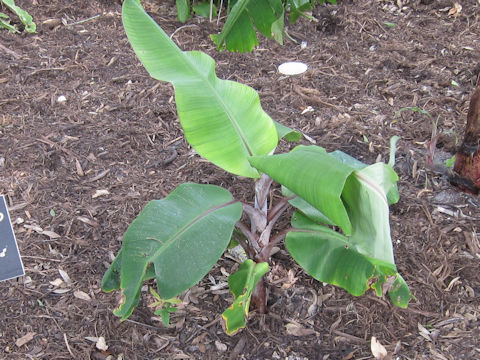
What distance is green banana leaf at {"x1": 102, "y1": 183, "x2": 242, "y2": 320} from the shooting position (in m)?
1.20

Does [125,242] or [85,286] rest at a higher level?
[125,242]

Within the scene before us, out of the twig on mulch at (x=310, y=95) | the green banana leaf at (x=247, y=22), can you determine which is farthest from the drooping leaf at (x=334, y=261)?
the twig on mulch at (x=310, y=95)

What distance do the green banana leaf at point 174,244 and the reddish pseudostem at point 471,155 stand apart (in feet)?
3.74

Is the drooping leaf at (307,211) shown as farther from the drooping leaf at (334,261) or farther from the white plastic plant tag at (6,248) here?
the white plastic plant tag at (6,248)

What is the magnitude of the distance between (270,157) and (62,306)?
1.04 metres

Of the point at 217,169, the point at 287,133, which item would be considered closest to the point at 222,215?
the point at 287,133

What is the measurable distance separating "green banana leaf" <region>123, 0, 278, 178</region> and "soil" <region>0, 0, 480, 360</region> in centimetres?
62

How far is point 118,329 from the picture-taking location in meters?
1.60

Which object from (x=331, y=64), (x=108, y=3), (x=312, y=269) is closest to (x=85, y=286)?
(x=312, y=269)

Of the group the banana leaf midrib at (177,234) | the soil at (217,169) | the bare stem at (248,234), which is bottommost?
the soil at (217,169)

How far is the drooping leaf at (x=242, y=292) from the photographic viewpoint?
1.22 meters

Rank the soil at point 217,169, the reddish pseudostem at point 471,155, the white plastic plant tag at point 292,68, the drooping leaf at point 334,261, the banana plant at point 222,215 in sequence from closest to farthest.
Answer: the banana plant at point 222,215
the drooping leaf at point 334,261
the soil at point 217,169
the reddish pseudostem at point 471,155
the white plastic plant tag at point 292,68

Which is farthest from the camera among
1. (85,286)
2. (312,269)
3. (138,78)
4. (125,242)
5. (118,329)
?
(138,78)

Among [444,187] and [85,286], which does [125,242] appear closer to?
[85,286]
